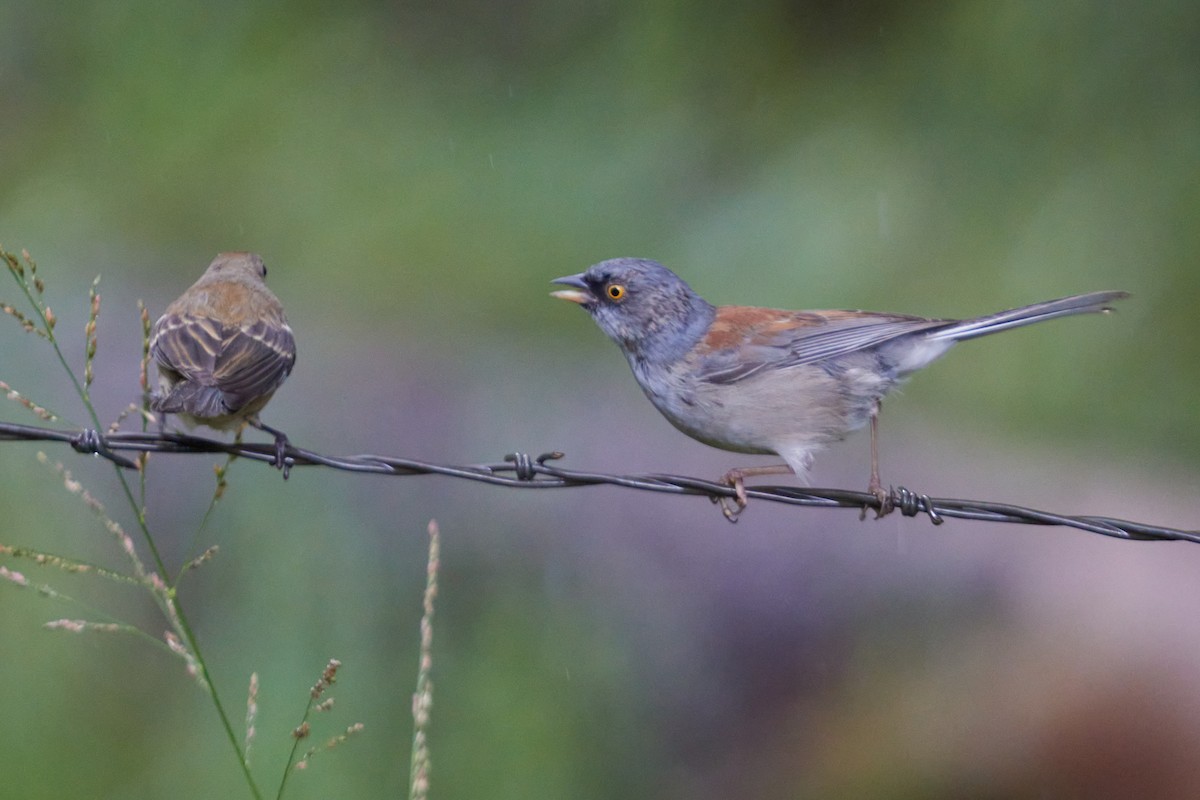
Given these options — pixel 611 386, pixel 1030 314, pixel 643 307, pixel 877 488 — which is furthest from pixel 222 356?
pixel 611 386

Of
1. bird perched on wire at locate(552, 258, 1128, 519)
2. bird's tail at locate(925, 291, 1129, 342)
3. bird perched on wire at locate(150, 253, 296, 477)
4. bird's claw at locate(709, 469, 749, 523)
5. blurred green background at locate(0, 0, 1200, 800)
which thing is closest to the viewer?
bird's tail at locate(925, 291, 1129, 342)

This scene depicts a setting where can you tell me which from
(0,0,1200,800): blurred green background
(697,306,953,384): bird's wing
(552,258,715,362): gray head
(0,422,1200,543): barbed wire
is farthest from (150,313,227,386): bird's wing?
(0,0,1200,800): blurred green background

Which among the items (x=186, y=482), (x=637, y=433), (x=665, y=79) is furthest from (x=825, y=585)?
(x=665, y=79)

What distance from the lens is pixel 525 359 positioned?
28.8ft

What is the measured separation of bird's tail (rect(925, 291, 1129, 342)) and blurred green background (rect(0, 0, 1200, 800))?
257 centimetres

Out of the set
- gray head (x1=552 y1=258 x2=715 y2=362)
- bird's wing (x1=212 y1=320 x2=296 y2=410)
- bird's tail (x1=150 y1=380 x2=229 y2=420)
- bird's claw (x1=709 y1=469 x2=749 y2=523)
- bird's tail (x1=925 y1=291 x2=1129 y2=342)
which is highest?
gray head (x1=552 y1=258 x2=715 y2=362)

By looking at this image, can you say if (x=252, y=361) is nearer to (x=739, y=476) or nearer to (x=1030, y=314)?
(x=739, y=476)

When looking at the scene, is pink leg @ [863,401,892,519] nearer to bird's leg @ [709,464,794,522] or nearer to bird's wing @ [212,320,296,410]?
bird's leg @ [709,464,794,522]

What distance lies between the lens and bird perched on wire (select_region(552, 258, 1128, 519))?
175 inches

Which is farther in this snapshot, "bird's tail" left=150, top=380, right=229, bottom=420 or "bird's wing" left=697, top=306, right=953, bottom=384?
"bird's wing" left=697, top=306, right=953, bottom=384

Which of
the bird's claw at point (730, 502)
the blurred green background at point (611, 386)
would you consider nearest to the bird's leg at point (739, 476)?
the bird's claw at point (730, 502)

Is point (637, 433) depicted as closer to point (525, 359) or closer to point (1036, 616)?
point (525, 359)

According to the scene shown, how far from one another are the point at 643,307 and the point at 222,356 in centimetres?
163

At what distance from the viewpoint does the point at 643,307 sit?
4.73 meters
